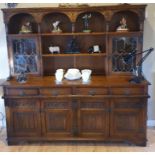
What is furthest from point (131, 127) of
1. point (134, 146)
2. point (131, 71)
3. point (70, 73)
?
point (70, 73)

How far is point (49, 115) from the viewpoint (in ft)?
10.6

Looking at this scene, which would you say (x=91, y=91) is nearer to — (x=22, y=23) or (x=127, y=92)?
(x=127, y=92)

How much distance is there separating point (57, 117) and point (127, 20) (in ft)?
4.93

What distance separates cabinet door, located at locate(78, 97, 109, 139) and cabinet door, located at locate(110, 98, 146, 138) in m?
0.08

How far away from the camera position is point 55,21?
349 cm

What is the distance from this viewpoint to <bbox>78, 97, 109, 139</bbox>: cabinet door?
3186mm

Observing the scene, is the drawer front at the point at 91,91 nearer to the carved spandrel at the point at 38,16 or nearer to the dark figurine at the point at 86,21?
the dark figurine at the point at 86,21

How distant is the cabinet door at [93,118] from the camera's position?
3186mm

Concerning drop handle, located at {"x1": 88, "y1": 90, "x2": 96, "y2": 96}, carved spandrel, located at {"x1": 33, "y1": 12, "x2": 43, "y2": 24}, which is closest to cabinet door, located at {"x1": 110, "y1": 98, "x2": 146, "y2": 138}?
drop handle, located at {"x1": 88, "y1": 90, "x2": 96, "y2": 96}

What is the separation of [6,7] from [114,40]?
143cm

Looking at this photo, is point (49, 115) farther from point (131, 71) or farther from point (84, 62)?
point (131, 71)

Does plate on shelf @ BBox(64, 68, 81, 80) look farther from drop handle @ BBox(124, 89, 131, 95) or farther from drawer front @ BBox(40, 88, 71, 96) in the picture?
drop handle @ BBox(124, 89, 131, 95)

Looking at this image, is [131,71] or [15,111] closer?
[15,111]

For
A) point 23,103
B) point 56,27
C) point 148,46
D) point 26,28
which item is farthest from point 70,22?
point 23,103
